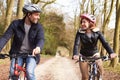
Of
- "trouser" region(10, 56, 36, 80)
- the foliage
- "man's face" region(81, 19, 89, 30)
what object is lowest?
the foliage

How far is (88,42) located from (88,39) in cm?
10

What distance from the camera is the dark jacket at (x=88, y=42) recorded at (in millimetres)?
6871

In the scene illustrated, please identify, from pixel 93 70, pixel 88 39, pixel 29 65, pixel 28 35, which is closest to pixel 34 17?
pixel 28 35

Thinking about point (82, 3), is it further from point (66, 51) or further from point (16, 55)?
point (16, 55)

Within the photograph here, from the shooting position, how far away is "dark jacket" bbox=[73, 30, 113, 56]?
6.87 m

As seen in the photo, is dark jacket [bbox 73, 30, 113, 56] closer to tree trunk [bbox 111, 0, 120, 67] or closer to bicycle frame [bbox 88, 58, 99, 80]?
bicycle frame [bbox 88, 58, 99, 80]

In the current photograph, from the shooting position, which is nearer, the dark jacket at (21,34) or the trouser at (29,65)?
the trouser at (29,65)

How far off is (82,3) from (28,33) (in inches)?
1581

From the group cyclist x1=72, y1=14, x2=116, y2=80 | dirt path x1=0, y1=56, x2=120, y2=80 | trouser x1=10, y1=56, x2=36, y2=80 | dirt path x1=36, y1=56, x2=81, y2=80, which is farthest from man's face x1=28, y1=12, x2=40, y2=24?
dirt path x1=36, y1=56, x2=81, y2=80

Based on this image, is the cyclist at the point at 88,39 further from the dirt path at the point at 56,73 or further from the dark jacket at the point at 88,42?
the dirt path at the point at 56,73

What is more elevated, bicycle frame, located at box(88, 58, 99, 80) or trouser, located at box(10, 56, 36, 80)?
trouser, located at box(10, 56, 36, 80)

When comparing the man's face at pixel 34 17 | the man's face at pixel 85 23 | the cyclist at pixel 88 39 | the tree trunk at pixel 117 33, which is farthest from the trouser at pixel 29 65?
the tree trunk at pixel 117 33

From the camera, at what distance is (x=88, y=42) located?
7.11 meters

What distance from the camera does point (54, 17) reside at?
5859 centimetres
